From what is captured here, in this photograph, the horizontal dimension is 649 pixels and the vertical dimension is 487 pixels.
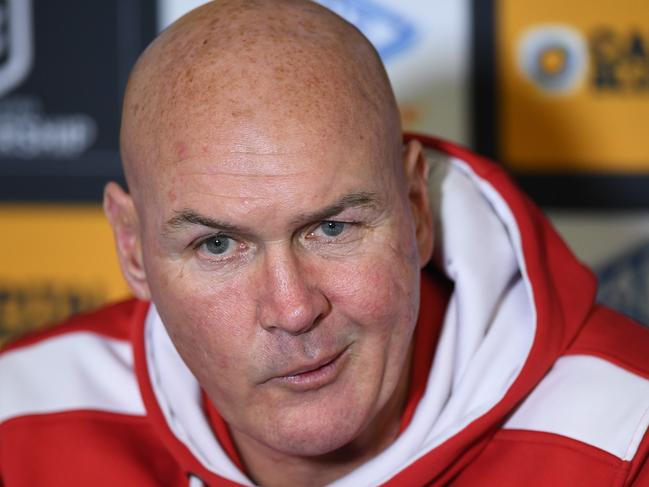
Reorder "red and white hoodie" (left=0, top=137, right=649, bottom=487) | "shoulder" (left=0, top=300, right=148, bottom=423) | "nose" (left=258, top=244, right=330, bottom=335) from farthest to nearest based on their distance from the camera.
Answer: "shoulder" (left=0, top=300, right=148, bottom=423) < "red and white hoodie" (left=0, top=137, right=649, bottom=487) < "nose" (left=258, top=244, right=330, bottom=335)

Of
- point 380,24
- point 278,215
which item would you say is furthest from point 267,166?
point 380,24

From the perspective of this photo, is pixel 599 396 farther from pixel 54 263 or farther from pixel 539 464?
pixel 54 263

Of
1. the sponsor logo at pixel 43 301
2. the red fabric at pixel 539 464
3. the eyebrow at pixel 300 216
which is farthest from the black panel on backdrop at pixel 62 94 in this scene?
the red fabric at pixel 539 464

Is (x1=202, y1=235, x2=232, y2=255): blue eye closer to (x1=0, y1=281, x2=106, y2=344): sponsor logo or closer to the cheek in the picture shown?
the cheek

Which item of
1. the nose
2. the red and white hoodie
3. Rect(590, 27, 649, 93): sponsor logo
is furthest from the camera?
Rect(590, 27, 649, 93): sponsor logo

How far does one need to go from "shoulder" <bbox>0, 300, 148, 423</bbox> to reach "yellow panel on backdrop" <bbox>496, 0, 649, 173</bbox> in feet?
2.64

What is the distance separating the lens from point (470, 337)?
3.92ft

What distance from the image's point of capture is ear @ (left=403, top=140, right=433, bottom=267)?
120 centimetres

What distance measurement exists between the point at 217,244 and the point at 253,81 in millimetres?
168

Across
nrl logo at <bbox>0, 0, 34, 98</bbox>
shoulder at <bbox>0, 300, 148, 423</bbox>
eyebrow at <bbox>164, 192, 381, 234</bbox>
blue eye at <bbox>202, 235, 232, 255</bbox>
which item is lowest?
shoulder at <bbox>0, 300, 148, 423</bbox>

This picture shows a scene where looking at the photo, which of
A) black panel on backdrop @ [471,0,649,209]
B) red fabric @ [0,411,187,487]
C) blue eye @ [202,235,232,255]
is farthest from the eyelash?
black panel on backdrop @ [471,0,649,209]

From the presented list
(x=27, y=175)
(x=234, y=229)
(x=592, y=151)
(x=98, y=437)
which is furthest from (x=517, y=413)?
(x=27, y=175)

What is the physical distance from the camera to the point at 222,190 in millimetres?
1018

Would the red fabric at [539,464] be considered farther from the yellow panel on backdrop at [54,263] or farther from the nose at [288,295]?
the yellow panel on backdrop at [54,263]
